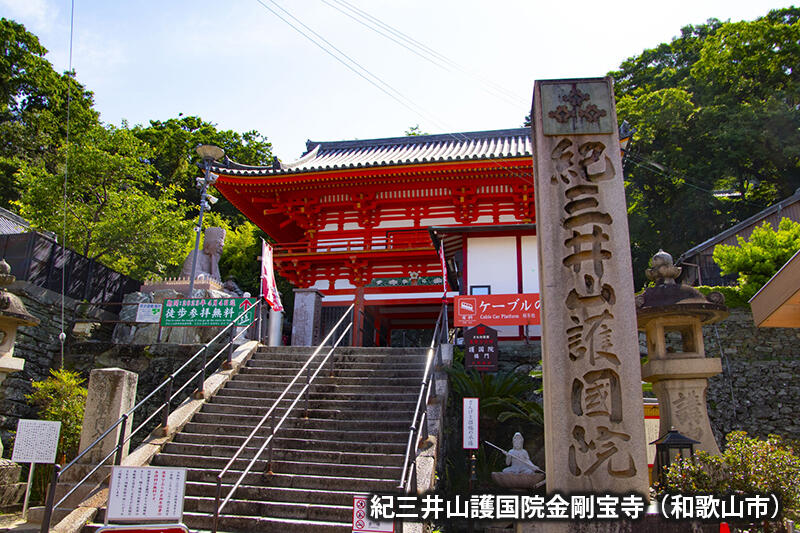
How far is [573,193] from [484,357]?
615cm

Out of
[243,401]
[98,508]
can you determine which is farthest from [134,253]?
[98,508]

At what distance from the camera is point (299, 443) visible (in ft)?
27.6

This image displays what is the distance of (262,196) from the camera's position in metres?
19.3

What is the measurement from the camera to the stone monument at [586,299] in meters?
4.55

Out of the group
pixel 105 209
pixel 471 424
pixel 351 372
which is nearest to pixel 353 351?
pixel 351 372

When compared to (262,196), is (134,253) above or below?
below

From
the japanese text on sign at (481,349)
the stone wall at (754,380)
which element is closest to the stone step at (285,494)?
the japanese text on sign at (481,349)

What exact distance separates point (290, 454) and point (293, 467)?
14.3 inches

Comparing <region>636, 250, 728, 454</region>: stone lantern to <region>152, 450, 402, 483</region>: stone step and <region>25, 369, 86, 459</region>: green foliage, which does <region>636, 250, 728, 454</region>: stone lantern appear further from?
<region>25, 369, 86, 459</region>: green foliage

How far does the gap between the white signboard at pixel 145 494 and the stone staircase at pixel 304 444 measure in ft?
5.86

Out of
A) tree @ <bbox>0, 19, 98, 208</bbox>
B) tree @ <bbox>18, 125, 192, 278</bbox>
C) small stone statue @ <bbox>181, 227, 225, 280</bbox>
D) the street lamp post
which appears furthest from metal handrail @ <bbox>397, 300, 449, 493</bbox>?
tree @ <bbox>0, 19, 98, 208</bbox>

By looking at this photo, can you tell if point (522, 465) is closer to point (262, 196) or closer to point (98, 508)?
point (98, 508)

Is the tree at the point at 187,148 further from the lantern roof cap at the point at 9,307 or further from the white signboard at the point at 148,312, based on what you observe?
the lantern roof cap at the point at 9,307

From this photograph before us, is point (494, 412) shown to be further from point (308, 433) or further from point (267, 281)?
point (267, 281)
